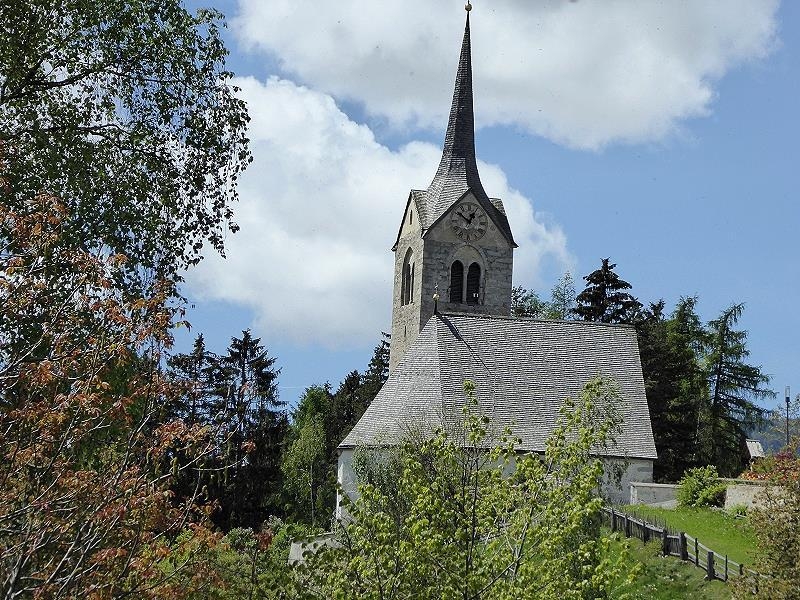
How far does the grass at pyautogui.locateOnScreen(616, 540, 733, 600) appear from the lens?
819 inches

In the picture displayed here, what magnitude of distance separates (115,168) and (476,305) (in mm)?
34873

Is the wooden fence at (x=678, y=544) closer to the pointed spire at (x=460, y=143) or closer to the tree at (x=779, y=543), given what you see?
the tree at (x=779, y=543)

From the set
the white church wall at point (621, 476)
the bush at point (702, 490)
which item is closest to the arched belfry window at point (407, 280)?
the white church wall at point (621, 476)

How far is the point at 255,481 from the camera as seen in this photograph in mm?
51688

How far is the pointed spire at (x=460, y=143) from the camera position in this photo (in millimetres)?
48906

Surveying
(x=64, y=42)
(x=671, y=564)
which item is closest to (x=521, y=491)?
(x=64, y=42)

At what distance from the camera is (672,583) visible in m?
22.0

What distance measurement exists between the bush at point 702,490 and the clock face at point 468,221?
18.8 m

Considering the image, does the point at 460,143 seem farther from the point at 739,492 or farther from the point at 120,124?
the point at 120,124

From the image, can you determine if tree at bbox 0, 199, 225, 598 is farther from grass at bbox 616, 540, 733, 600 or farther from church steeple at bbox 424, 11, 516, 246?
church steeple at bbox 424, 11, 516, 246

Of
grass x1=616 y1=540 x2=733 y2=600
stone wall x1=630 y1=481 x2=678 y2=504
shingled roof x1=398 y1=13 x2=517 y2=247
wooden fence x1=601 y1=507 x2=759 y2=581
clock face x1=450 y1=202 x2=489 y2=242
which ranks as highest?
shingled roof x1=398 y1=13 x2=517 y2=247

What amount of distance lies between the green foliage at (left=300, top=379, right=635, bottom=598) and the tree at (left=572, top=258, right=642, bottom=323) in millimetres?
47694

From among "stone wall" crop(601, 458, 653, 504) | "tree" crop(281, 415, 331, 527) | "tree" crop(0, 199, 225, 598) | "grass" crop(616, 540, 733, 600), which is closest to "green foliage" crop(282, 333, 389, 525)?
"tree" crop(281, 415, 331, 527)

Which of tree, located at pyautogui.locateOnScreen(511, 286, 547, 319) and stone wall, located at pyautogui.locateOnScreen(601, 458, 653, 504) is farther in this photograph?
tree, located at pyautogui.locateOnScreen(511, 286, 547, 319)
